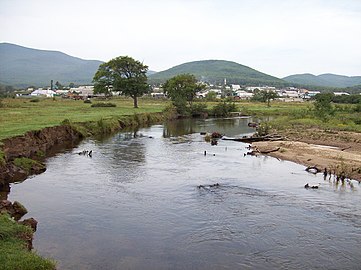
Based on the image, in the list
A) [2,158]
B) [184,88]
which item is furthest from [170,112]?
[2,158]

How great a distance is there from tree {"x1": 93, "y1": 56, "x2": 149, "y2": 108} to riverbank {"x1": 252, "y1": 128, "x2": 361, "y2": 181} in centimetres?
3824

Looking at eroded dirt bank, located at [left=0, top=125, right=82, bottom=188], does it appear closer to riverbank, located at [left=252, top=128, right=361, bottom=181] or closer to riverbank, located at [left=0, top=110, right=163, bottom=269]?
riverbank, located at [left=0, top=110, right=163, bottom=269]

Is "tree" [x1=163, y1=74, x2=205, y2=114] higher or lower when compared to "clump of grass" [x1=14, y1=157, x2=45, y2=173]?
higher

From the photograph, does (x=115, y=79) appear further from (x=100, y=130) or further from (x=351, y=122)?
(x=351, y=122)

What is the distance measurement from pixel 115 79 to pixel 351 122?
157 ft

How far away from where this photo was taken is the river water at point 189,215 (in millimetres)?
15555

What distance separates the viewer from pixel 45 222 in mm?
18969

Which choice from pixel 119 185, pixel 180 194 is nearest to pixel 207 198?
pixel 180 194

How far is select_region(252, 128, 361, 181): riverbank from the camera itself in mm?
31703

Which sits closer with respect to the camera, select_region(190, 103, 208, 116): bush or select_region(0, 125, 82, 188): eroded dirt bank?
select_region(0, 125, 82, 188): eroded dirt bank

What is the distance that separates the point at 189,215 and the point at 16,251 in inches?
361

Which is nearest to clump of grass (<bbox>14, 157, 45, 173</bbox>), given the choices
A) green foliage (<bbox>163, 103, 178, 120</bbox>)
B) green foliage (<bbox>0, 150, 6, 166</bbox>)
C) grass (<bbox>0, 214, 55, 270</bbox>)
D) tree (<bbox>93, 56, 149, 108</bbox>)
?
green foliage (<bbox>0, 150, 6, 166</bbox>)

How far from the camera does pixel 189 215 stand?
20.3 metres

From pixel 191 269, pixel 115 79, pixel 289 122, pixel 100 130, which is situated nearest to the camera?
pixel 191 269
